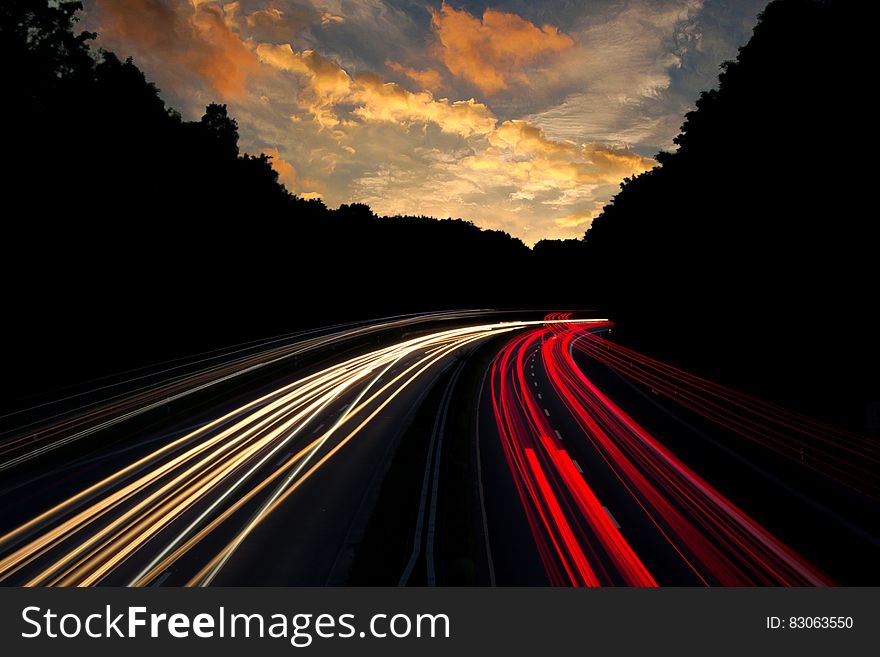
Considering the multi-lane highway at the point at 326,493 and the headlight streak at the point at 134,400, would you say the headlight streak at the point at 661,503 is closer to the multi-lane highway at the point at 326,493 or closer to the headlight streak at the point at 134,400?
the multi-lane highway at the point at 326,493

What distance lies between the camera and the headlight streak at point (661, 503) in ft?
38.7

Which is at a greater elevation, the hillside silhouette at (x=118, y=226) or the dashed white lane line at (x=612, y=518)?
the hillside silhouette at (x=118, y=226)

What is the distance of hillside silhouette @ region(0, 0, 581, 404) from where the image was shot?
27328 millimetres

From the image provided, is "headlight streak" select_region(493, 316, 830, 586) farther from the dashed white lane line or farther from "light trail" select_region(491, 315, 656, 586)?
the dashed white lane line

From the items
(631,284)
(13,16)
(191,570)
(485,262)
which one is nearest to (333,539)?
(191,570)

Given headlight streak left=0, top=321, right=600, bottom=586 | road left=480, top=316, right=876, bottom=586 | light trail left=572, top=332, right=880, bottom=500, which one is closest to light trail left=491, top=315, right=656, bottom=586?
road left=480, top=316, right=876, bottom=586

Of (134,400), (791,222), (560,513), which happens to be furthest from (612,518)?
(134,400)

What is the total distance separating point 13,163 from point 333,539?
27829 millimetres

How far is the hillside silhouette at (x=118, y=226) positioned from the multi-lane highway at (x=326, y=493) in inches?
225

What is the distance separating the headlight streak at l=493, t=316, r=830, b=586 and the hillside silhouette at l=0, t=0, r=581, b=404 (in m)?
25.7

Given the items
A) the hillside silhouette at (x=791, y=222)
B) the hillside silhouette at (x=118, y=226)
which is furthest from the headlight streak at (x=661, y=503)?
the hillside silhouette at (x=118, y=226)

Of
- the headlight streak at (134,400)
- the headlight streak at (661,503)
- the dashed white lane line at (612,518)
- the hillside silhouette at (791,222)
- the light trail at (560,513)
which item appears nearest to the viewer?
the light trail at (560,513)

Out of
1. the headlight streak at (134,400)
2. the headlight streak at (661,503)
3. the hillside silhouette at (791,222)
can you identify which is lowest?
the headlight streak at (661,503)

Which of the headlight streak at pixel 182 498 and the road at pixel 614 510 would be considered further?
the road at pixel 614 510
